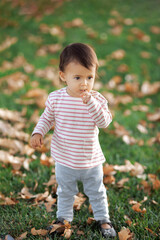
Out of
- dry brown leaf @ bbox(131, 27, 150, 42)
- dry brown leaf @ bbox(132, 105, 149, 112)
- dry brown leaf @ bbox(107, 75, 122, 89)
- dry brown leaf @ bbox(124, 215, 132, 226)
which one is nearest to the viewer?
dry brown leaf @ bbox(124, 215, 132, 226)

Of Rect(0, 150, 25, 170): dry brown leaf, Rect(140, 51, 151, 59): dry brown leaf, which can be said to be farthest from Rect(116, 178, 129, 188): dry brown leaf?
Rect(140, 51, 151, 59): dry brown leaf

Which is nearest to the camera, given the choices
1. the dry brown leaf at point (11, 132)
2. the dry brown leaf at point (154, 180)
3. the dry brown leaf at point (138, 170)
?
the dry brown leaf at point (154, 180)

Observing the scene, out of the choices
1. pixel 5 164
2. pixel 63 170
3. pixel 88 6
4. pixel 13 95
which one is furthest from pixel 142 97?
pixel 88 6

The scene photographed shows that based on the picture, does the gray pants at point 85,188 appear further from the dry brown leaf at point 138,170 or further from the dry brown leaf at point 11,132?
the dry brown leaf at point 11,132

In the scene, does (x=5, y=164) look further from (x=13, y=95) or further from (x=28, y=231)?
(x=13, y=95)

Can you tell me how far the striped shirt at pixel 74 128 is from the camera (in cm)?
192

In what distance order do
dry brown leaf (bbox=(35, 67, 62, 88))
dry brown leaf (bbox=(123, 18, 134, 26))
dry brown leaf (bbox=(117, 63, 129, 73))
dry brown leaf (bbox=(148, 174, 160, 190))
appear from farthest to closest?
dry brown leaf (bbox=(123, 18, 134, 26))
dry brown leaf (bbox=(117, 63, 129, 73))
dry brown leaf (bbox=(35, 67, 62, 88))
dry brown leaf (bbox=(148, 174, 160, 190))

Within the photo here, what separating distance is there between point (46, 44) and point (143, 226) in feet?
14.1

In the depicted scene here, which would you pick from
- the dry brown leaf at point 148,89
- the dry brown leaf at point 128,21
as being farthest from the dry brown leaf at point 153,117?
the dry brown leaf at point 128,21

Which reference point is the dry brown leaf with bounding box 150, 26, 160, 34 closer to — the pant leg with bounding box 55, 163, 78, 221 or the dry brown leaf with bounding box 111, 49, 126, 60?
the dry brown leaf with bounding box 111, 49, 126, 60

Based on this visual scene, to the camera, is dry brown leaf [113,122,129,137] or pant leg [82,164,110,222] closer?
pant leg [82,164,110,222]

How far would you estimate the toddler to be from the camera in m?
1.82

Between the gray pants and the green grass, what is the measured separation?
0.41 feet

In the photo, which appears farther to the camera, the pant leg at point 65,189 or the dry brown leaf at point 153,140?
the dry brown leaf at point 153,140
